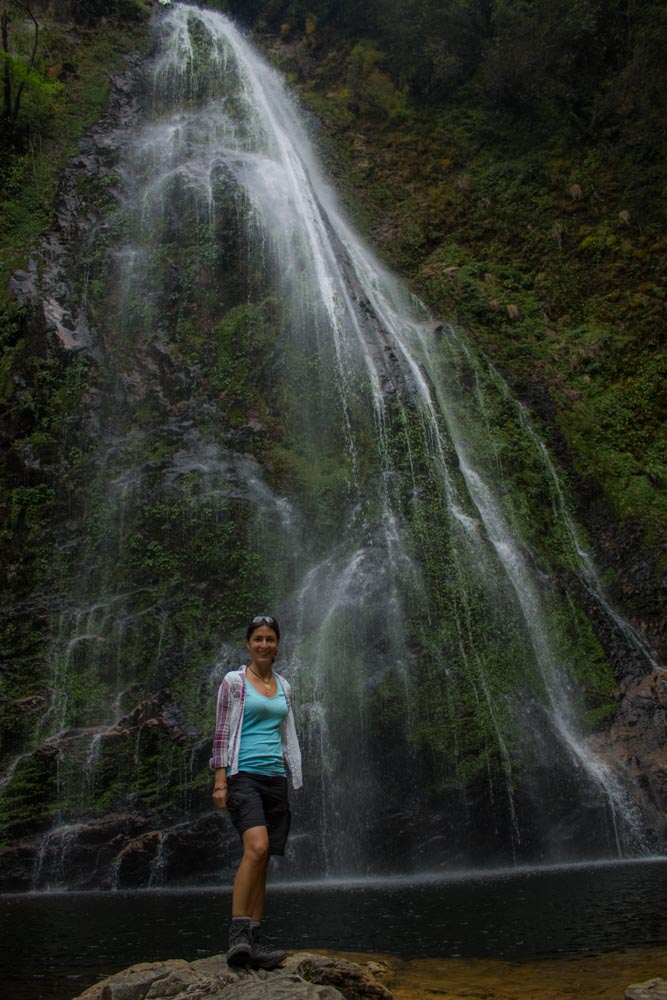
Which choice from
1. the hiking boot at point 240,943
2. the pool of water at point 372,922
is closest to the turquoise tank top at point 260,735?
the hiking boot at point 240,943

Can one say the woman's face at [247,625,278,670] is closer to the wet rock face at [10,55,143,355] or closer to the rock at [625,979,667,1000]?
the rock at [625,979,667,1000]

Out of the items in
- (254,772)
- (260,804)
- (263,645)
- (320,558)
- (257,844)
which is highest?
(320,558)

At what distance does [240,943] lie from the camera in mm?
3018

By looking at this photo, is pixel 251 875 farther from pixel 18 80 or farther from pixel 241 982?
pixel 18 80

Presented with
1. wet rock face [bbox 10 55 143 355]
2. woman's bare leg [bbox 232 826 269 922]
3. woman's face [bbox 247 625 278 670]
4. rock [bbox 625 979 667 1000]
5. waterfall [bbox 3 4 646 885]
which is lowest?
rock [bbox 625 979 667 1000]

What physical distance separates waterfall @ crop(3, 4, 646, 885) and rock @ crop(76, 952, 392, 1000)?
5.52 metres

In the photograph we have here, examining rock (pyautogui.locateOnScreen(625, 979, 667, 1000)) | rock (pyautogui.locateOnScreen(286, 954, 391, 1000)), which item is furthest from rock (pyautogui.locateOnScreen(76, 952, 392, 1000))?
rock (pyautogui.locateOnScreen(625, 979, 667, 1000))

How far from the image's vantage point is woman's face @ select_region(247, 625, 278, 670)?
346 centimetres

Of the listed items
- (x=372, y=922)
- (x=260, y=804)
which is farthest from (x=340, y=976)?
(x=372, y=922)

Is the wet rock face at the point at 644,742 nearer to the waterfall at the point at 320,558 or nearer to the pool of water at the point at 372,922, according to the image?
the waterfall at the point at 320,558

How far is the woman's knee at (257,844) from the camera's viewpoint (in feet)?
10.1

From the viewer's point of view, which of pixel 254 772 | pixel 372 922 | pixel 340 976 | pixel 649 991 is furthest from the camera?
pixel 372 922

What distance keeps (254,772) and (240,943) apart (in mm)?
654

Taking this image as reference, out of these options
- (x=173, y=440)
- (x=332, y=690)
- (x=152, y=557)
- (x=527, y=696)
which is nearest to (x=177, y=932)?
(x=332, y=690)
